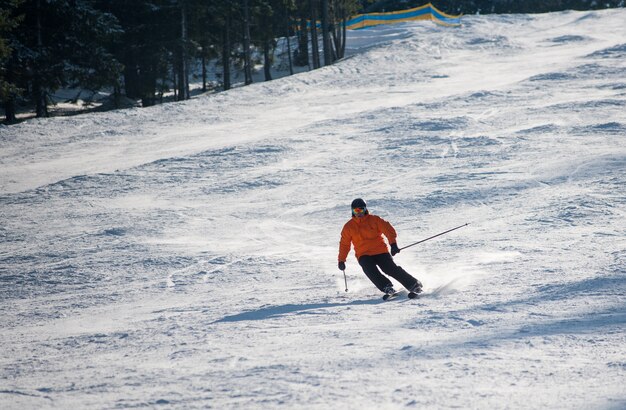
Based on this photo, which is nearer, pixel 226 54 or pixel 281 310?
pixel 281 310

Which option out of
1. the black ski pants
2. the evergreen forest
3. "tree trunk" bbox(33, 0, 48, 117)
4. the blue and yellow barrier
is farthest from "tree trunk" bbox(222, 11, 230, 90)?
the black ski pants

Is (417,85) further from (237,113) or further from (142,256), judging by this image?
(142,256)

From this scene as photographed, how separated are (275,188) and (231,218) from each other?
6.91ft

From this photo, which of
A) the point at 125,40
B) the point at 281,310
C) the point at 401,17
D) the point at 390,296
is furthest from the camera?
the point at 401,17

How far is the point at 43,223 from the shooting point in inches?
514

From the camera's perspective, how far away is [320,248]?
10789 millimetres

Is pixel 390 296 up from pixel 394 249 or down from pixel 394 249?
down

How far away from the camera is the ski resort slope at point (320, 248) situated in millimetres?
4926

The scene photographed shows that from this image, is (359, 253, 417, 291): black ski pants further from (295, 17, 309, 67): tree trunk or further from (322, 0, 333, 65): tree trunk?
(295, 17, 309, 67): tree trunk

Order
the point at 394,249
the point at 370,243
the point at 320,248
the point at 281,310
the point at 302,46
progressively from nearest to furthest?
the point at 281,310, the point at 394,249, the point at 370,243, the point at 320,248, the point at 302,46

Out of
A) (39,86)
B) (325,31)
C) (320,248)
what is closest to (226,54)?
(325,31)

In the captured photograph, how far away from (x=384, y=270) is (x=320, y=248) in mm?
2886

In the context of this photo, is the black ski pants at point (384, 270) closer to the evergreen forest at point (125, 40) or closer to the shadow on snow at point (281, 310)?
the shadow on snow at point (281, 310)

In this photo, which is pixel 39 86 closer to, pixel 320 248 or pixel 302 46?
pixel 320 248
